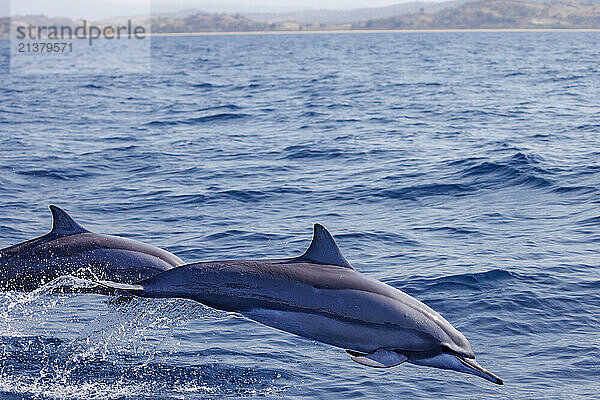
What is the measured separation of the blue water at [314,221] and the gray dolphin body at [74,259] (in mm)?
509

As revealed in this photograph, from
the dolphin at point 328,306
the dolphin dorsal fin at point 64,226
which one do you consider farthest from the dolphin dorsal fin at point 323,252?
the dolphin dorsal fin at point 64,226

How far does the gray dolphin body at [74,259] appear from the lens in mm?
9281

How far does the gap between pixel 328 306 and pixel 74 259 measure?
3.10 m

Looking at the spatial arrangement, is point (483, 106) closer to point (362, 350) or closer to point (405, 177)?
point (405, 177)

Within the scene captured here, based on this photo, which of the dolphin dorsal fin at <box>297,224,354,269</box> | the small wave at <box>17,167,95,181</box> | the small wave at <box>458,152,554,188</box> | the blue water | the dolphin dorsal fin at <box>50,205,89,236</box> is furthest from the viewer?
the small wave at <box>17,167,95,181</box>

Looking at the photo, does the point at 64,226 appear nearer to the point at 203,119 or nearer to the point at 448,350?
the point at 448,350

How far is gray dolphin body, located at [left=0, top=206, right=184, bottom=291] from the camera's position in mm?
9281

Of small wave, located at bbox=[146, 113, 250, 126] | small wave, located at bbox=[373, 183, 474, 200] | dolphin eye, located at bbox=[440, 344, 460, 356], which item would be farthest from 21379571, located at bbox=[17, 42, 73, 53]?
dolphin eye, located at bbox=[440, 344, 460, 356]

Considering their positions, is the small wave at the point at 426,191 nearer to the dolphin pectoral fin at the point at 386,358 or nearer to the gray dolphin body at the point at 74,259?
the gray dolphin body at the point at 74,259

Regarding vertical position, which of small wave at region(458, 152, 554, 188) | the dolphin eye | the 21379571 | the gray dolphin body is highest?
the gray dolphin body

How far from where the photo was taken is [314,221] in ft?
53.2

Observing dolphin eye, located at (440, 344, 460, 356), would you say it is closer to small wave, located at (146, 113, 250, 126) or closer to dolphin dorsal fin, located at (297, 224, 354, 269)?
dolphin dorsal fin, located at (297, 224, 354, 269)

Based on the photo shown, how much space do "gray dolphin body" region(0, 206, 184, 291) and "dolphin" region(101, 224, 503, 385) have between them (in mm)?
1104

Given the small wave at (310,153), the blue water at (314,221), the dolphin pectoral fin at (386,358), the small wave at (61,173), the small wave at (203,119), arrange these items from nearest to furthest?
the dolphin pectoral fin at (386,358) → the blue water at (314,221) → the small wave at (61,173) → the small wave at (310,153) → the small wave at (203,119)
